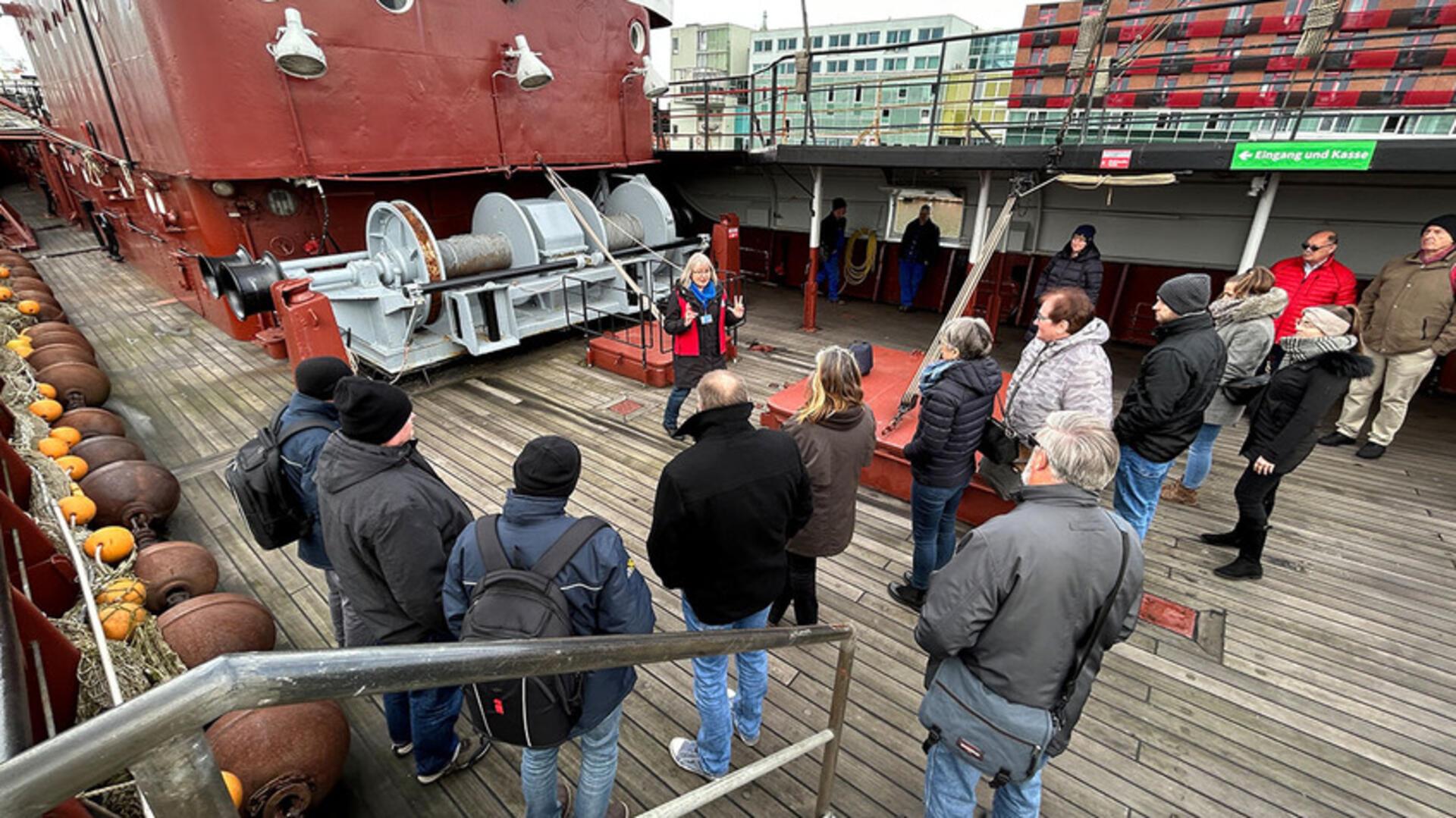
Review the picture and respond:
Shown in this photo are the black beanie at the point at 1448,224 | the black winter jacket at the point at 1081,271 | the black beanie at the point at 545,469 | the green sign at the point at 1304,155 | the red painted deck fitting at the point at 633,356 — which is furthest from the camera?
the red painted deck fitting at the point at 633,356

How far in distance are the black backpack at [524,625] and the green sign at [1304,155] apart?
22.7ft

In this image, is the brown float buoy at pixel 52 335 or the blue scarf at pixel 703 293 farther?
the brown float buoy at pixel 52 335

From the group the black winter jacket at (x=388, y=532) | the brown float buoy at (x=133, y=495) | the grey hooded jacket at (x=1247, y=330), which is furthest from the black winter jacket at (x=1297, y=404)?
the brown float buoy at (x=133, y=495)

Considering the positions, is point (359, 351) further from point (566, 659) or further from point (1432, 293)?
point (1432, 293)

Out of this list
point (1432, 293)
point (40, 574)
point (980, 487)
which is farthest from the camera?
point (1432, 293)

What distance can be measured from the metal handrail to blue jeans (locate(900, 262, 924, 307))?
9.64m

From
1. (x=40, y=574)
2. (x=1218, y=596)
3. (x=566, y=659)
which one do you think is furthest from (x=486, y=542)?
(x=1218, y=596)

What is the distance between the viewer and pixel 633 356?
7.29 meters

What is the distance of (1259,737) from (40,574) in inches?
219

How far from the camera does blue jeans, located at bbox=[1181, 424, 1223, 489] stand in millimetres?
4621

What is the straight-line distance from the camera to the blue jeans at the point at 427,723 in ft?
8.19

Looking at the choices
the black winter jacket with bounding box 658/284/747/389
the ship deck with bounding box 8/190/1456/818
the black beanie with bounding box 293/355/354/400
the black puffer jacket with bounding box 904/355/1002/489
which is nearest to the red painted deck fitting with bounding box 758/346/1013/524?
the ship deck with bounding box 8/190/1456/818

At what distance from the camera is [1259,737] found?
292 cm

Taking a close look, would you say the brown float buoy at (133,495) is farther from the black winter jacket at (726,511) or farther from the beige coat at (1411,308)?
the beige coat at (1411,308)
